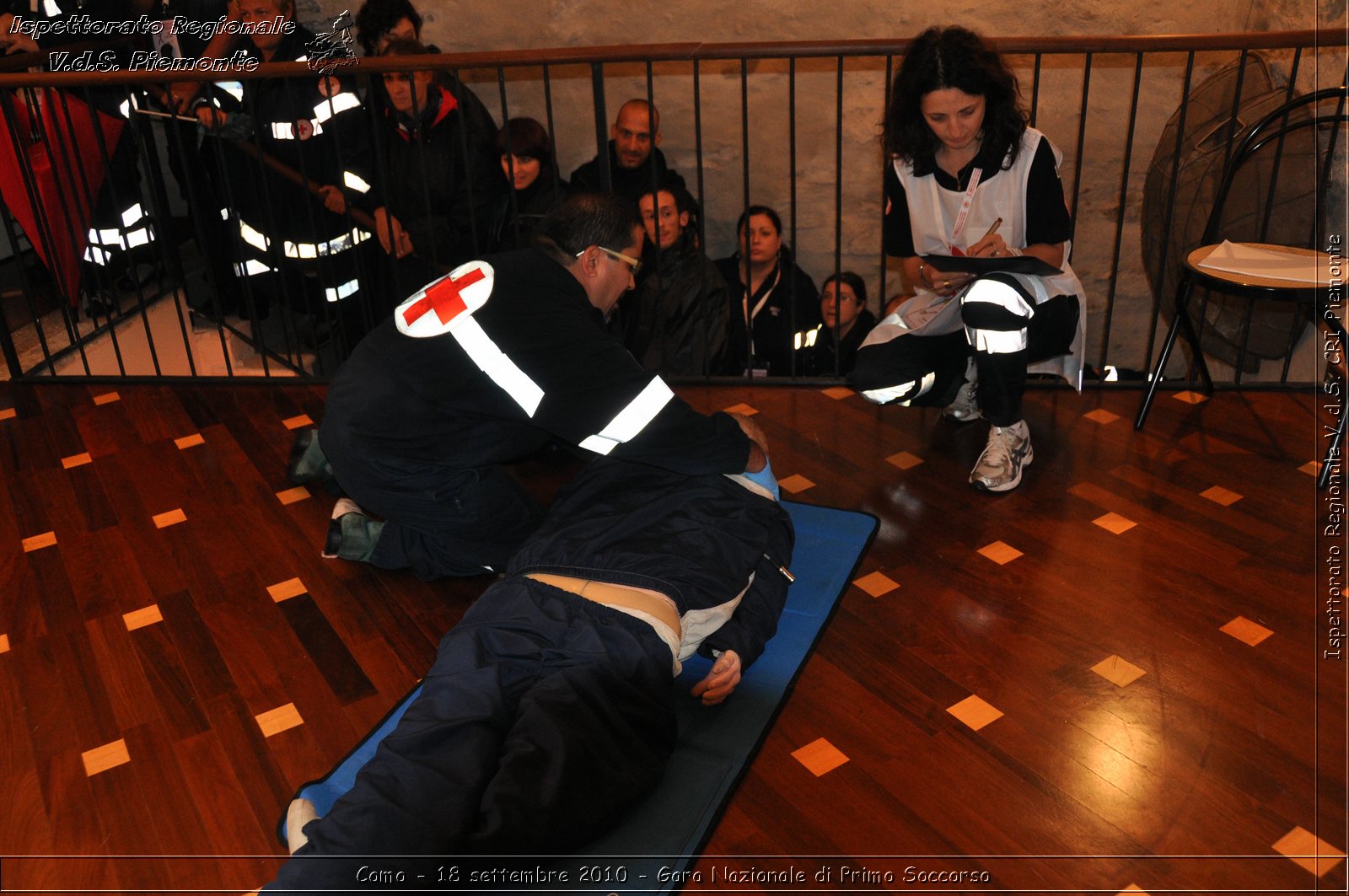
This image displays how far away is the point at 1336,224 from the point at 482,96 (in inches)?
Answer: 144

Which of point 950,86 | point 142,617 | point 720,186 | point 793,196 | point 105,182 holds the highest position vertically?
point 950,86

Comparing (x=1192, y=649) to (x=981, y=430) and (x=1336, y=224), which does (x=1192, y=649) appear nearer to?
(x=981, y=430)

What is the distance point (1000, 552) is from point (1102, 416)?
0.81 meters

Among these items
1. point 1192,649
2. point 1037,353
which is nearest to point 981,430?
point 1037,353

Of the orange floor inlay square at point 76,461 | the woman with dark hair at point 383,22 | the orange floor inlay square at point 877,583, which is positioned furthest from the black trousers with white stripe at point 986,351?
the woman with dark hair at point 383,22

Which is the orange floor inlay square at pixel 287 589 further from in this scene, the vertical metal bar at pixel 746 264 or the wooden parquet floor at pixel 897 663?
the vertical metal bar at pixel 746 264

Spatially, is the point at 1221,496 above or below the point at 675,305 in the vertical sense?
below

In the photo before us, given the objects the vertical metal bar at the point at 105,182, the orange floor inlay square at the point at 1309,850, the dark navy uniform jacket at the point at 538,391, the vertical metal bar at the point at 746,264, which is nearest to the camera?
the orange floor inlay square at the point at 1309,850

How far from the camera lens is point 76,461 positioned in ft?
11.2

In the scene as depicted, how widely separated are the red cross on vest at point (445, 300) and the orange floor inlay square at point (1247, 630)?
1782 millimetres

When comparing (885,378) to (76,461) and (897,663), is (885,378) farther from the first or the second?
(76,461)

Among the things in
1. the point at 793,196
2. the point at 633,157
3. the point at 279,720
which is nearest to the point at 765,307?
the point at 633,157

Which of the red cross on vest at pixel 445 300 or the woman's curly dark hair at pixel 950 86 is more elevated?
the woman's curly dark hair at pixel 950 86

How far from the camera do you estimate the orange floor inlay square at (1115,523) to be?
276 centimetres
